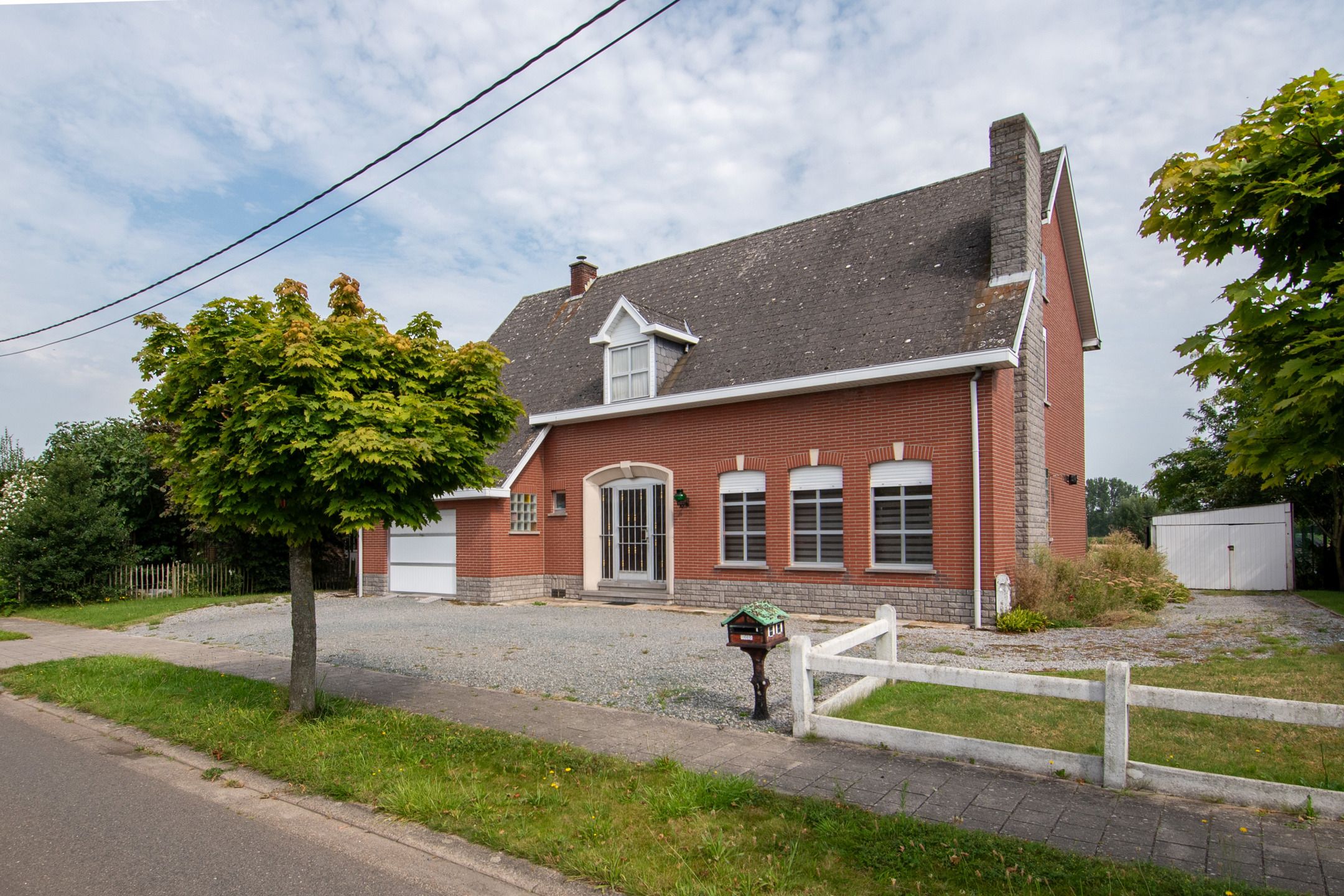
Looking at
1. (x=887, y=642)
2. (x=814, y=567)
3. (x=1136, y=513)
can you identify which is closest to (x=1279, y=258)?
(x=887, y=642)

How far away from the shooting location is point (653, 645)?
11.9 metres

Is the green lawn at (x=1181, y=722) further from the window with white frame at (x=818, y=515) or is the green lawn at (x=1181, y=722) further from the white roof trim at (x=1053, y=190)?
the white roof trim at (x=1053, y=190)

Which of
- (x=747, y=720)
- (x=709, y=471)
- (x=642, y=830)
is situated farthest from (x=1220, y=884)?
(x=709, y=471)

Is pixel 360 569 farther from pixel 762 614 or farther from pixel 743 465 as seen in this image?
pixel 762 614

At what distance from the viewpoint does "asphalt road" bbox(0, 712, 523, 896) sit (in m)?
4.40

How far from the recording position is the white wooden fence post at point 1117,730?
5.32 metres

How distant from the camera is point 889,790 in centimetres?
544

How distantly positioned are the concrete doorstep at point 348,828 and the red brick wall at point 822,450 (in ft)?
34.5

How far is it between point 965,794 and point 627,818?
2170mm

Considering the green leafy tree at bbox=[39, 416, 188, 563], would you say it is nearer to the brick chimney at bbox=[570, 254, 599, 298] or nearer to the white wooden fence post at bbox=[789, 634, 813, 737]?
the brick chimney at bbox=[570, 254, 599, 298]

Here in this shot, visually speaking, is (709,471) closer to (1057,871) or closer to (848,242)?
(848,242)

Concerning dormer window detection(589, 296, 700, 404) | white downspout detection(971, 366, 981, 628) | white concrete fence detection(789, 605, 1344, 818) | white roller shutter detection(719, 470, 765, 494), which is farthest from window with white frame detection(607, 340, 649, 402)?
white concrete fence detection(789, 605, 1344, 818)

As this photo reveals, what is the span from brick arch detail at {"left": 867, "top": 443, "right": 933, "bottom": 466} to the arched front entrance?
482cm

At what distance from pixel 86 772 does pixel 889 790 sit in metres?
6.09
